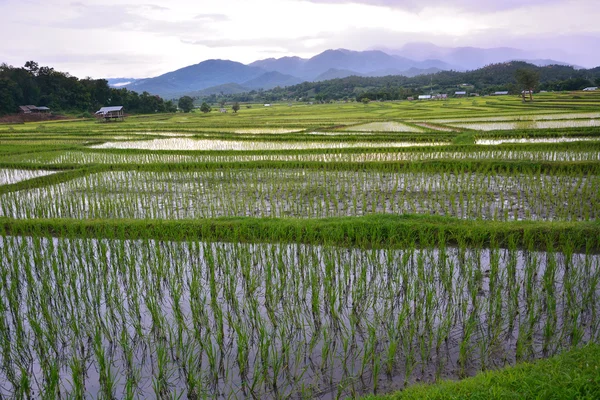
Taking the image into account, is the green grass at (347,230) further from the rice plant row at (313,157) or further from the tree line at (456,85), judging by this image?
the tree line at (456,85)

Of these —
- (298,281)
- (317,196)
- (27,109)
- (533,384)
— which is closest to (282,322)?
(298,281)

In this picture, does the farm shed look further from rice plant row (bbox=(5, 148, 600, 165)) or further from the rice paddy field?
the rice paddy field

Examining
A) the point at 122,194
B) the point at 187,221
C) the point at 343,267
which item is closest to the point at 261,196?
the point at 187,221

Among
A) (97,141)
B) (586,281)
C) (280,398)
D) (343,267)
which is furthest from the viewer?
(97,141)

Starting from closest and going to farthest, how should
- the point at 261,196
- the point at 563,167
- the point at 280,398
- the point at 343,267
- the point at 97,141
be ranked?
the point at 280,398, the point at 343,267, the point at 261,196, the point at 563,167, the point at 97,141

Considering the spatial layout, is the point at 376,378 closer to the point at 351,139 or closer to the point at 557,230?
the point at 557,230

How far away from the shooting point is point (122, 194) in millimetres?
8359

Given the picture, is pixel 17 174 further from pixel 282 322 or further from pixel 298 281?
pixel 282 322

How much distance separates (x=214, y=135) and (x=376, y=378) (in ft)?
50.2

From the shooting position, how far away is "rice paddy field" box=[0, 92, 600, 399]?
305 cm

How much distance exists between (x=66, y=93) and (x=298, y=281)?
43002 millimetres

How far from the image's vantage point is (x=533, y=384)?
250cm

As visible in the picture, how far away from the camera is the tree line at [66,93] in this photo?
38.5 m

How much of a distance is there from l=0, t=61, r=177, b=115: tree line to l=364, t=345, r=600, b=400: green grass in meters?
42.1
